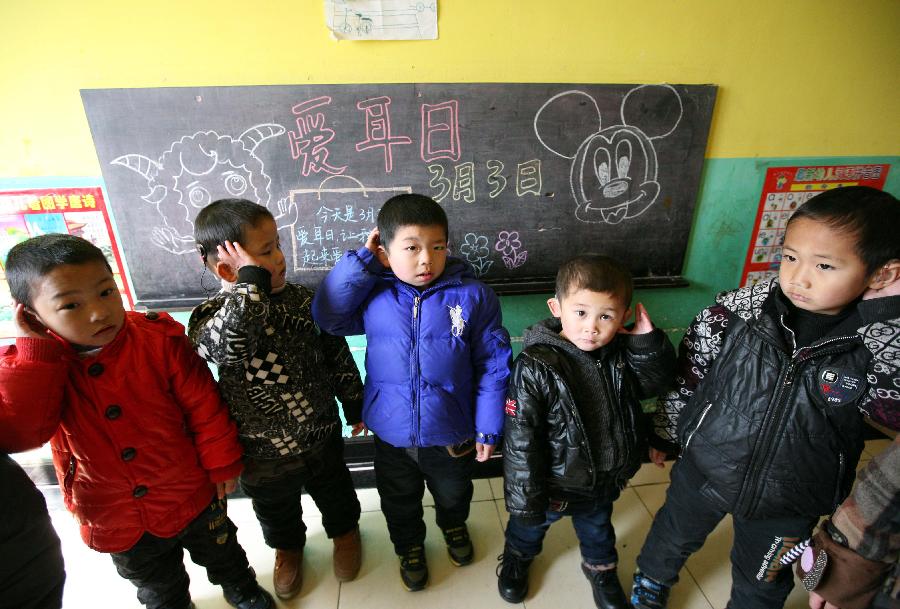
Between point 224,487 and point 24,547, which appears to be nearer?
point 24,547

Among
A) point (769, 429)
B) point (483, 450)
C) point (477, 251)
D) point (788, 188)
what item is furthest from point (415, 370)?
point (788, 188)

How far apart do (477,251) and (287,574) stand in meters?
1.43

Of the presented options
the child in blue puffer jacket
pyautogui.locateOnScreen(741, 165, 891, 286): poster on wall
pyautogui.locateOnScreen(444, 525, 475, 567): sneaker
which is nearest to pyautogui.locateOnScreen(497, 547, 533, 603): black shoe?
pyautogui.locateOnScreen(444, 525, 475, 567): sneaker

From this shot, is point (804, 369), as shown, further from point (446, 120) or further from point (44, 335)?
point (44, 335)

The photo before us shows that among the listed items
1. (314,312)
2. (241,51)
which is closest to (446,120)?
(241,51)

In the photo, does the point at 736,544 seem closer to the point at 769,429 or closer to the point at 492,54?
the point at 769,429

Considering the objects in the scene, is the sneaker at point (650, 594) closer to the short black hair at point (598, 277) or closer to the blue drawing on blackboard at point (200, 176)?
the short black hair at point (598, 277)

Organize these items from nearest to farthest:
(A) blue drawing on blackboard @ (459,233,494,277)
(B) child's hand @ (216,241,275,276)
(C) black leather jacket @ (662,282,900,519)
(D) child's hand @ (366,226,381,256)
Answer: (C) black leather jacket @ (662,282,900,519) → (B) child's hand @ (216,241,275,276) → (D) child's hand @ (366,226,381,256) → (A) blue drawing on blackboard @ (459,233,494,277)

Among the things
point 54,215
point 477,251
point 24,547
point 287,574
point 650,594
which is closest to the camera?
point 24,547

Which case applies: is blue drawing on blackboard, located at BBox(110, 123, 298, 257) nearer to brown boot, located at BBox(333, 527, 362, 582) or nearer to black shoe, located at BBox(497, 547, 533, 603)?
brown boot, located at BBox(333, 527, 362, 582)

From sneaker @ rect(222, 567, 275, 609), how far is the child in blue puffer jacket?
663mm

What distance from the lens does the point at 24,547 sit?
879 millimetres

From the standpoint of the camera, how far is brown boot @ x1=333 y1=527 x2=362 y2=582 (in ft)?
5.10

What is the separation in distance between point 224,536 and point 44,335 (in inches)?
30.7
